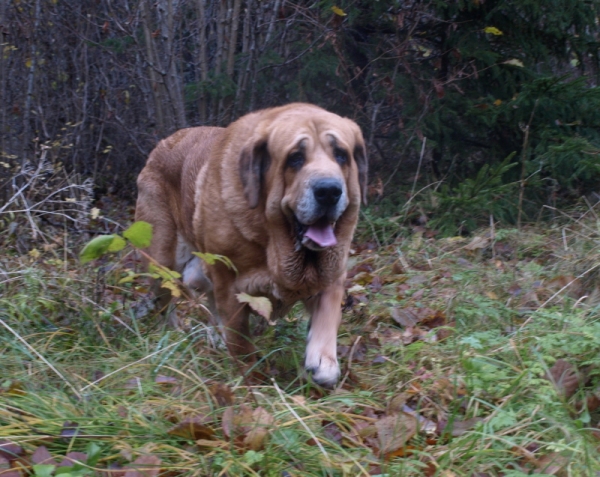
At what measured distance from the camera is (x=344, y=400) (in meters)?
3.42

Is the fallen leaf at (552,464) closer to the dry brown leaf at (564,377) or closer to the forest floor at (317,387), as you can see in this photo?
the forest floor at (317,387)

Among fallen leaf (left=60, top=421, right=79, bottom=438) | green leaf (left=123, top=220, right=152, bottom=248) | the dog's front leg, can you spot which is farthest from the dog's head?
fallen leaf (left=60, top=421, right=79, bottom=438)

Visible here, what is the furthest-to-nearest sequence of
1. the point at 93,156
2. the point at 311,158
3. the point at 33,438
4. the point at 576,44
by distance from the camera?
1. the point at 93,156
2. the point at 576,44
3. the point at 311,158
4. the point at 33,438

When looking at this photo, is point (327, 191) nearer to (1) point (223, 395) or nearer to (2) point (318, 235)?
(2) point (318, 235)

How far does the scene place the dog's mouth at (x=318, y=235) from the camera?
3.90 metres

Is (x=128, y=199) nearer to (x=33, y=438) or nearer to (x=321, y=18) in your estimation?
(x=321, y=18)

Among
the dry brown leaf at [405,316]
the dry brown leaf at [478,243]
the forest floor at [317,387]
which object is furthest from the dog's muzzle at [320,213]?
the dry brown leaf at [478,243]

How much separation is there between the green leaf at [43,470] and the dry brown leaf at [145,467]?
260 mm

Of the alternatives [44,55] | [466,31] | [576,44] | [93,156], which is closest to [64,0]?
[44,55]

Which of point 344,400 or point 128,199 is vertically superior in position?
point 344,400

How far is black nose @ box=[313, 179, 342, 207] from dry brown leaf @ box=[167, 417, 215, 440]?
1387 mm

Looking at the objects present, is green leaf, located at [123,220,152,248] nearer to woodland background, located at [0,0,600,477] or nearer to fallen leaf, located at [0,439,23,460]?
woodland background, located at [0,0,600,477]

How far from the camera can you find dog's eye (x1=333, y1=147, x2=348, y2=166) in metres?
4.01

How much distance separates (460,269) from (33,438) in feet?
12.5
